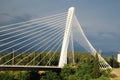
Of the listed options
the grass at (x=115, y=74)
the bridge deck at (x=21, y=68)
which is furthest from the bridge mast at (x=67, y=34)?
the grass at (x=115, y=74)

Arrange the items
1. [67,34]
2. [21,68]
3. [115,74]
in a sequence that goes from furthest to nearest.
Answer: [115,74] → [21,68] → [67,34]

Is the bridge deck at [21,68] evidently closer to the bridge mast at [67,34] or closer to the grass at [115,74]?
the bridge mast at [67,34]

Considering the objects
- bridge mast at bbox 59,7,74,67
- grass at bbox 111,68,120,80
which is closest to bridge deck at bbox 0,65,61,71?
bridge mast at bbox 59,7,74,67

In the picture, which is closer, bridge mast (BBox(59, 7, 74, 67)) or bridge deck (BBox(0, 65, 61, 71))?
bridge deck (BBox(0, 65, 61, 71))

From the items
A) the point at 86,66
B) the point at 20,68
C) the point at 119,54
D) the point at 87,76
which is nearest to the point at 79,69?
the point at 86,66

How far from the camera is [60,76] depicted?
76.0m

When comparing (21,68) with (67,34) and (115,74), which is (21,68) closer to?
(67,34)

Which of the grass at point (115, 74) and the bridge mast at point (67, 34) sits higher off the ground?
the bridge mast at point (67, 34)

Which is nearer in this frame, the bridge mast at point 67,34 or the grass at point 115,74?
the bridge mast at point 67,34

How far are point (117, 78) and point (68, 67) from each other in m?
12.5

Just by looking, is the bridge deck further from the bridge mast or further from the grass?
the grass

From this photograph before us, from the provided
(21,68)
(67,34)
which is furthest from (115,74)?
(21,68)

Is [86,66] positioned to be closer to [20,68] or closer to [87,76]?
[87,76]

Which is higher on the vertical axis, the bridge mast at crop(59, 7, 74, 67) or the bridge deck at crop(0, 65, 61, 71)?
the bridge mast at crop(59, 7, 74, 67)
